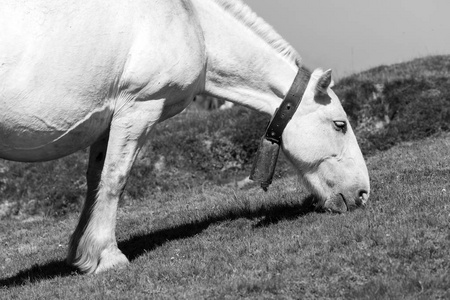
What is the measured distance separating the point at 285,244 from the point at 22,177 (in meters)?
10.8

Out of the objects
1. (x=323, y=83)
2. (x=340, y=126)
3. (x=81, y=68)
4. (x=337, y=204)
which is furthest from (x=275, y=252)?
(x=81, y=68)

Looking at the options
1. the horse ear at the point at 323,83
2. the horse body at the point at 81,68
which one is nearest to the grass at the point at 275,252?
the horse ear at the point at 323,83

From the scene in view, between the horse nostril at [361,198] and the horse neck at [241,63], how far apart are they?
1397 mm

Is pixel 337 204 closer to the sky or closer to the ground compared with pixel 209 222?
closer to the sky

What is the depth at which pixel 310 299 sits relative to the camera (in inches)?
285

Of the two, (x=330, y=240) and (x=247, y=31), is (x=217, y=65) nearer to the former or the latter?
(x=247, y=31)

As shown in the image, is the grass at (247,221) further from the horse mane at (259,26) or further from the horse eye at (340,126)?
the horse mane at (259,26)

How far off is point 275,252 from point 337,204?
69.4 inches

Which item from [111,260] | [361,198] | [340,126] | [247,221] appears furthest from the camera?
[247,221]

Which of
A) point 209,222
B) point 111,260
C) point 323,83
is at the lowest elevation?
point 209,222

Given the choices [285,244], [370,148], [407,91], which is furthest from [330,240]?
[407,91]

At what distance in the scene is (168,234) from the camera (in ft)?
35.2

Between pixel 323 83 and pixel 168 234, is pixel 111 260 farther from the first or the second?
pixel 323 83

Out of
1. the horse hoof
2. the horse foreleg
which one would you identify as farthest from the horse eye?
the horse hoof
